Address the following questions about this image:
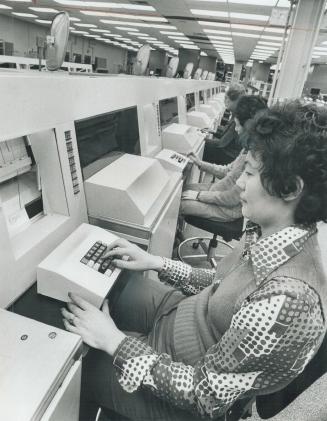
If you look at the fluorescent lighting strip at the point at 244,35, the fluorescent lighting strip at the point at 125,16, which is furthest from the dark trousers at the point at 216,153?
the fluorescent lighting strip at the point at 244,35

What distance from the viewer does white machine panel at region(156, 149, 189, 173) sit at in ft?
6.82

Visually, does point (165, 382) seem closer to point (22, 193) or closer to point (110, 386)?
point (110, 386)

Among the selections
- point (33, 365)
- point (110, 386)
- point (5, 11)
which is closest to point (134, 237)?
point (110, 386)

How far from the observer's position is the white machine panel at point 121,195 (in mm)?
1247

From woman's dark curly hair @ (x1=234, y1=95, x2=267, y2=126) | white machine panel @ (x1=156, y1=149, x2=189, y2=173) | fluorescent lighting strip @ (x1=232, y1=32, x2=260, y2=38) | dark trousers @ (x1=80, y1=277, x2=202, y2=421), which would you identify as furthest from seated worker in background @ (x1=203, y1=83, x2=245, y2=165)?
fluorescent lighting strip @ (x1=232, y1=32, x2=260, y2=38)

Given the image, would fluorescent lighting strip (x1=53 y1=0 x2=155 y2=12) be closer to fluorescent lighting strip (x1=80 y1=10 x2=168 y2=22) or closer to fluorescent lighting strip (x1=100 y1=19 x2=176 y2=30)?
fluorescent lighting strip (x1=80 y1=10 x2=168 y2=22)

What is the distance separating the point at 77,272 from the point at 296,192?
Result: 25.0 inches

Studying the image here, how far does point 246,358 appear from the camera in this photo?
655 millimetres

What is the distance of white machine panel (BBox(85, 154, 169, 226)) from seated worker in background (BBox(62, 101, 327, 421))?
1.45 ft

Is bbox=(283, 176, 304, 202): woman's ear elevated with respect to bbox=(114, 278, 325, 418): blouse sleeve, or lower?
elevated

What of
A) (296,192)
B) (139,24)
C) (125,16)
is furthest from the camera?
(139,24)

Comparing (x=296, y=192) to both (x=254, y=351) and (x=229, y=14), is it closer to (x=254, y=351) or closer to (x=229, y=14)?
(x=254, y=351)

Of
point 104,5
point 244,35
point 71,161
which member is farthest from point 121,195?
point 244,35

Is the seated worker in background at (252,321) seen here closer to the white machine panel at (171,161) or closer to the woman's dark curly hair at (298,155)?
the woman's dark curly hair at (298,155)
